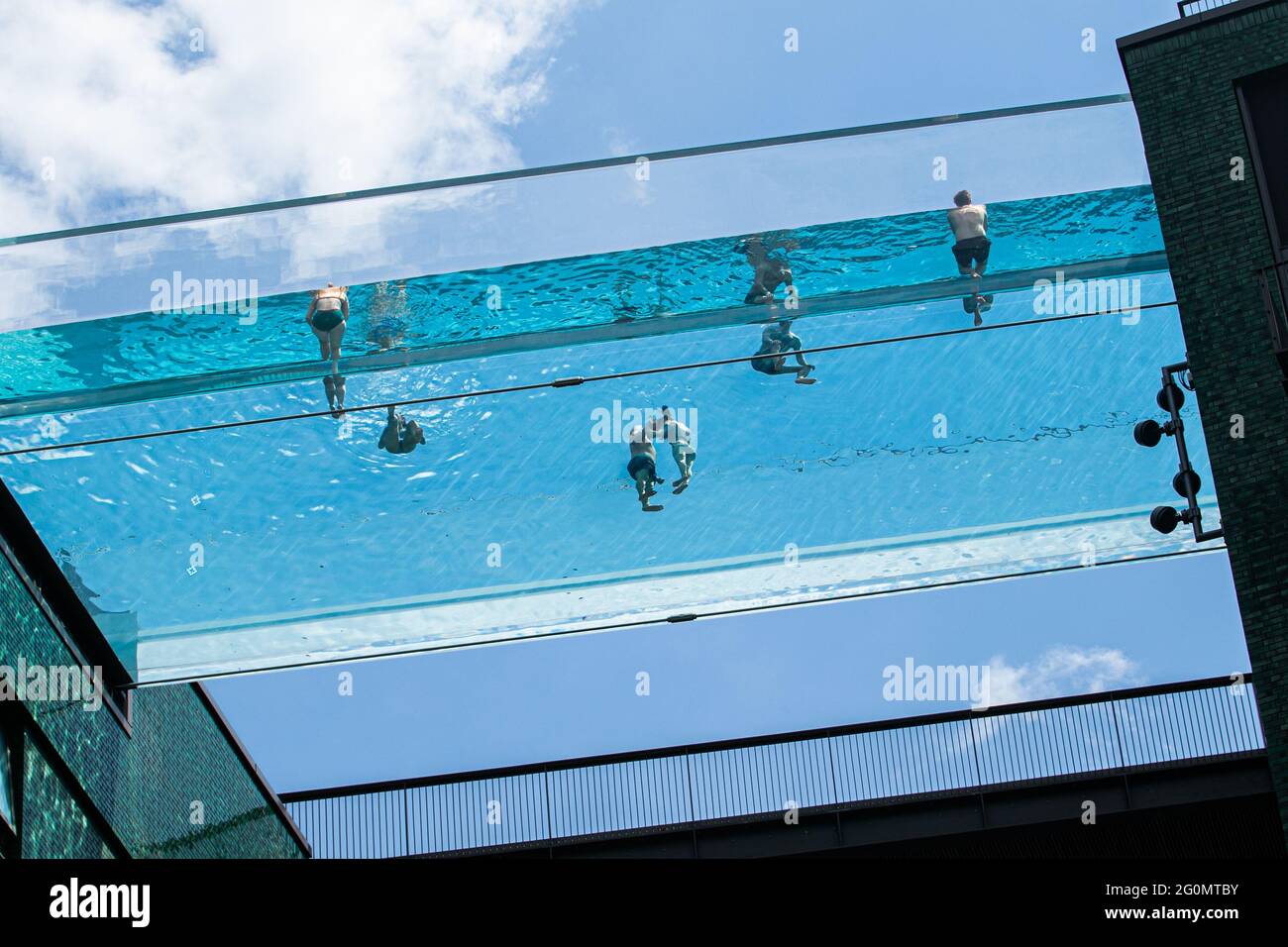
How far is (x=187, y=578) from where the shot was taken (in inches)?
646

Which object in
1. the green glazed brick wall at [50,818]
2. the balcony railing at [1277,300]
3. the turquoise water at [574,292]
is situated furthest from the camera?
the turquoise water at [574,292]

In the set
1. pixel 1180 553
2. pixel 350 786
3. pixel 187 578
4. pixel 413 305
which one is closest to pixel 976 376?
pixel 1180 553

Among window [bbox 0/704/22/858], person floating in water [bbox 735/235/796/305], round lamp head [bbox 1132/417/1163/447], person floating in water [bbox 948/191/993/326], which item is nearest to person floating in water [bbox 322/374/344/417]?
→ person floating in water [bbox 735/235/796/305]

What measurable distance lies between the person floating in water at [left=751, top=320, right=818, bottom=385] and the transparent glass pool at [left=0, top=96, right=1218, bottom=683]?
0.10 m

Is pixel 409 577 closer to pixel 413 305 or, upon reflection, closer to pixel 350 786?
pixel 413 305

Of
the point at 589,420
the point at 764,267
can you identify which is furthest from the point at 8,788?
the point at 764,267

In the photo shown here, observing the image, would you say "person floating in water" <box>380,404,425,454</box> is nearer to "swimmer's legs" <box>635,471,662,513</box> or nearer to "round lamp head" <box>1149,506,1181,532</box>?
"swimmer's legs" <box>635,471,662,513</box>

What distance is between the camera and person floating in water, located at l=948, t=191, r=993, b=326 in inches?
622

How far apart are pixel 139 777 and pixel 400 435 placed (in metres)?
4.58

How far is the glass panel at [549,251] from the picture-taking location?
598 inches

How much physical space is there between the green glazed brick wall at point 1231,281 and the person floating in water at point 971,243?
1697 mm

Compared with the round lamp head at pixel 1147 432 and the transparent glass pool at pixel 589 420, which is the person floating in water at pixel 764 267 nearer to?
the transparent glass pool at pixel 589 420

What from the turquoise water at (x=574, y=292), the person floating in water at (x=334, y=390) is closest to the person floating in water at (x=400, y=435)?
the person floating in water at (x=334, y=390)

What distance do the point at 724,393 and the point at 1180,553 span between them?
5346 millimetres
